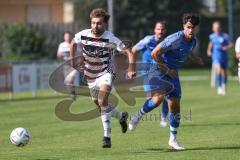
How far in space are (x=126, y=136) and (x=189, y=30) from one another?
2.92 m

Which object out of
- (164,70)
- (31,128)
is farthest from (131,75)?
(31,128)

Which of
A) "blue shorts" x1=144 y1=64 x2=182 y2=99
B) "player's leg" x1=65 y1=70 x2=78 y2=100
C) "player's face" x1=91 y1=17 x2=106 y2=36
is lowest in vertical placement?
"player's leg" x1=65 y1=70 x2=78 y2=100

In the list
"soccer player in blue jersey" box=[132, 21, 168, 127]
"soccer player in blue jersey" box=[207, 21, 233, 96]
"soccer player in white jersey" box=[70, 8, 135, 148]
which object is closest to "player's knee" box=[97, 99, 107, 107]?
"soccer player in white jersey" box=[70, 8, 135, 148]

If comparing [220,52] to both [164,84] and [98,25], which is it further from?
[98,25]

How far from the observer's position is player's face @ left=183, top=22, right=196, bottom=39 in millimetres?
12536

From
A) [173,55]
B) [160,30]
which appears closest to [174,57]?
[173,55]

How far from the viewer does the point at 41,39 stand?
143ft

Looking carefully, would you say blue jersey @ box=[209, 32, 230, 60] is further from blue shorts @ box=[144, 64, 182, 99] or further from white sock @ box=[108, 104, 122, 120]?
white sock @ box=[108, 104, 122, 120]

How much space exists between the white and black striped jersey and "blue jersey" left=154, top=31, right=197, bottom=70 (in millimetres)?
812

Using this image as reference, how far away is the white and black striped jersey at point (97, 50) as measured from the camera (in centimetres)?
1280

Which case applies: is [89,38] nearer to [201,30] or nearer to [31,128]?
[31,128]

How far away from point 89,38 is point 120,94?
47.4 feet

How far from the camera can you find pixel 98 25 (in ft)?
41.3

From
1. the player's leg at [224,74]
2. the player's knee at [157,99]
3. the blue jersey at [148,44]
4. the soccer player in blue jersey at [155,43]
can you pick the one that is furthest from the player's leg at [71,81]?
the player's knee at [157,99]
